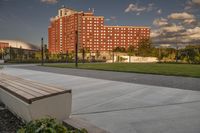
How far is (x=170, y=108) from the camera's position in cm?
514

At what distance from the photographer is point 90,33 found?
443 ft

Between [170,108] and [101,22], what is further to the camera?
[101,22]

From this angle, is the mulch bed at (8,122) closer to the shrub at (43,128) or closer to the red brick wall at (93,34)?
the shrub at (43,128)

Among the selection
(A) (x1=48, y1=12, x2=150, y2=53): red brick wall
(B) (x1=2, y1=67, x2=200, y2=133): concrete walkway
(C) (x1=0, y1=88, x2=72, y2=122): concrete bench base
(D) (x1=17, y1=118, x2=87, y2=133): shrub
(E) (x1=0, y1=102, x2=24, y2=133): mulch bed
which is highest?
(A) (x1=48, y1=12, x2=150, y2=53): red brick wall

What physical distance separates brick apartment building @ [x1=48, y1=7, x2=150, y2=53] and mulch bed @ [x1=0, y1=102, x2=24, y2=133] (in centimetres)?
12075

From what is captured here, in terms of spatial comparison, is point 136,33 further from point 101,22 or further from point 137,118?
point 137,118

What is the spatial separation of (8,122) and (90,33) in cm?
13301

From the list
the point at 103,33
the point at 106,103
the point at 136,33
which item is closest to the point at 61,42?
the point at 103,33

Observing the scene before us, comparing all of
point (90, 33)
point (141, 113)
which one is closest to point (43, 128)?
point (141, 113)

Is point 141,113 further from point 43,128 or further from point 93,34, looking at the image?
point 93,34

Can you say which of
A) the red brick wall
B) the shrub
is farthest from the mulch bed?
the red brick wall

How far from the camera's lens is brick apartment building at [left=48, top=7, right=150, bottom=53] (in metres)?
133

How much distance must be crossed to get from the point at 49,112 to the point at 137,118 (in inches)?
72.3

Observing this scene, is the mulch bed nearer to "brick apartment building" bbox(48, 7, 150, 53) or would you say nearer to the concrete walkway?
the concrete walkway
